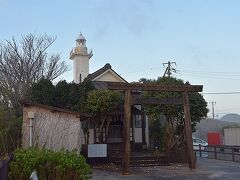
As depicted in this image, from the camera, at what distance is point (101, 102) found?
2084 centimetres

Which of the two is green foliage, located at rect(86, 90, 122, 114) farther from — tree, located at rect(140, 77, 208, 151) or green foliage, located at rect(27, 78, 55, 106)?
green foliage, located at rect(27, 78, 55, 106)

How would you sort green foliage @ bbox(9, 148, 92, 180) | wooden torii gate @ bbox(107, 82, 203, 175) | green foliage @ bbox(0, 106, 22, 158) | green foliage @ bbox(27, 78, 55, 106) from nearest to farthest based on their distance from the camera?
green foliage @ bbox(9, 148, 92, 180)
green foliage @ bbox(0, 106, 22, 158)
wooden torii gate @ bbox(107, 82, 203, 175)
green foliage @ bbox(27, 78, 55, 106)

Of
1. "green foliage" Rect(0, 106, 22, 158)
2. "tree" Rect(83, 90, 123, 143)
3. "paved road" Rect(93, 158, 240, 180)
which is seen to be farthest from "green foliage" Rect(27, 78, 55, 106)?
"paved road" Rect(93, 158, 240, 180)

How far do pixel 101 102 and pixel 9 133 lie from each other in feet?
20.0

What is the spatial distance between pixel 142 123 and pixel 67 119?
12087 mm

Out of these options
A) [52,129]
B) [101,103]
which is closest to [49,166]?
[52,129]

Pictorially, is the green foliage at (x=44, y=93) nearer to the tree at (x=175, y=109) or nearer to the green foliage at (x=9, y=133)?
the green foliage at (x=9, y=133)

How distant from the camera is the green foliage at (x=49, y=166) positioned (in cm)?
965

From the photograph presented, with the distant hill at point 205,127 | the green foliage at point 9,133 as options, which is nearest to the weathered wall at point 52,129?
the green foliage at point 9,133

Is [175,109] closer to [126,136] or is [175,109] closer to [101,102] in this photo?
[101,102]

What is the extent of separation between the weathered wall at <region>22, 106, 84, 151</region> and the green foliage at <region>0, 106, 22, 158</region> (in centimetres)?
74

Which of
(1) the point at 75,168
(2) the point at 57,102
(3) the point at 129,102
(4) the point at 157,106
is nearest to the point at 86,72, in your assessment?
(2) the point at 57,102

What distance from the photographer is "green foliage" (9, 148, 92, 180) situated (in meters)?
9.65

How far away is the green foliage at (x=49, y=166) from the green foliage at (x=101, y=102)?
10904 mm
